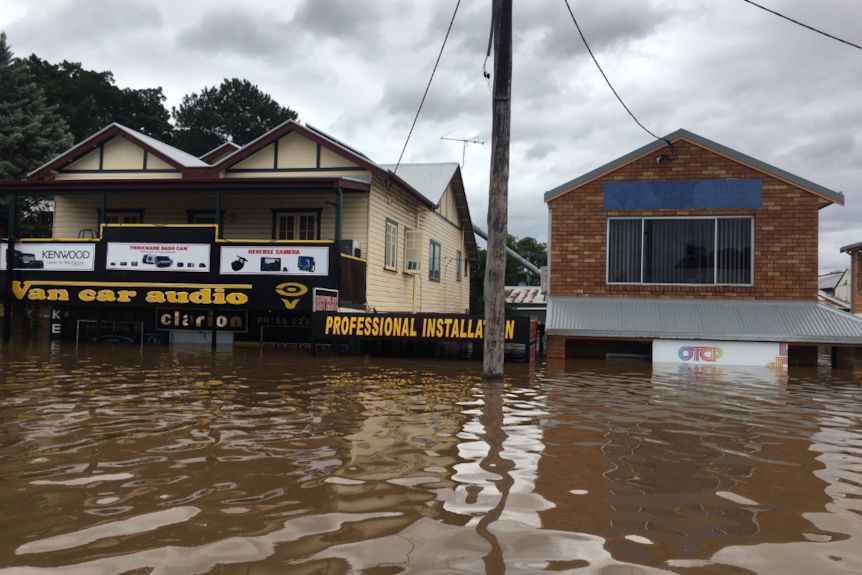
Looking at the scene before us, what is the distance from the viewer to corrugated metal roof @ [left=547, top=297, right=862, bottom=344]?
1385 cm

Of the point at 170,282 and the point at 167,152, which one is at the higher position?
the point at 167,152

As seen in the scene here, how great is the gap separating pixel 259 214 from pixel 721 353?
13560mm

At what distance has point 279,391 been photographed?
8.38m

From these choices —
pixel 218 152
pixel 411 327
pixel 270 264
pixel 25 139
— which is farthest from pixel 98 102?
pixel 411 327

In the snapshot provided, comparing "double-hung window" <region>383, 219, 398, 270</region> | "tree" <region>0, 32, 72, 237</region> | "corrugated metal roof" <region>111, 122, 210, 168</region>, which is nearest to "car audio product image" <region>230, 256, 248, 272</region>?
"double-hung window" <region>383, 219, 398, 270</region>

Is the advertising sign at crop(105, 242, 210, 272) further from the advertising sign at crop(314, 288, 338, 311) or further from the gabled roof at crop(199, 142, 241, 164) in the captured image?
the gabled roof at crop(199, 142, 241, 164)

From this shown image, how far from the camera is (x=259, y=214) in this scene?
20234mm

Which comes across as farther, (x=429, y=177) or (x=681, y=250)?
(x=429, y=177)

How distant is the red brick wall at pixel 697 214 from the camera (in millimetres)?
14742

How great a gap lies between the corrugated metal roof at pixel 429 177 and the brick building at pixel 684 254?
9.00 metres

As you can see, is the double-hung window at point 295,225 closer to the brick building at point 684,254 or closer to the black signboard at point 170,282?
the black signboard at point 170,282

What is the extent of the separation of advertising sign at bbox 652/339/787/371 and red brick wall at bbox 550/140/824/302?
1428mm

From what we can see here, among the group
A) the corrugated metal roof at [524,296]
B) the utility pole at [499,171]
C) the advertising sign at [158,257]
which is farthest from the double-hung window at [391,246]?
the corrugated metal roof at [524,296]

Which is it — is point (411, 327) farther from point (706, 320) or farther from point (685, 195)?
point (685, 195)
